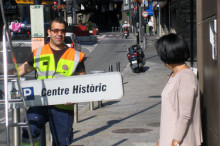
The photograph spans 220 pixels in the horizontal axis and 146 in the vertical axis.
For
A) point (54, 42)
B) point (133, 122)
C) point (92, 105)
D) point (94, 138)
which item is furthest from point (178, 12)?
point (54, 42)

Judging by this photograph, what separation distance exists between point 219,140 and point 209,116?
1.21 feet

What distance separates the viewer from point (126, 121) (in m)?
10.3

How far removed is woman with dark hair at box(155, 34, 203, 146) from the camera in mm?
3758

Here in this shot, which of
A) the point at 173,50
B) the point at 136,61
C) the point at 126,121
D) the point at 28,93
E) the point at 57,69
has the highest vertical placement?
the point at 173,50

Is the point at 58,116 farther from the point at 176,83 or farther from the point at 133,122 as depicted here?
the point at 133,122

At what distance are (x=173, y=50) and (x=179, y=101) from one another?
0.40m

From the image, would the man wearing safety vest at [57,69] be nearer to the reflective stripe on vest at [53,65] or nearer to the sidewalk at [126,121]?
the reflective stripe on vest at [53,65]

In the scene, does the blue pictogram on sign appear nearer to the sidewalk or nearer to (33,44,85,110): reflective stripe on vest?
(33,44,85,110): reflective stripe on vest

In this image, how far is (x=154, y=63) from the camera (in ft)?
81.7

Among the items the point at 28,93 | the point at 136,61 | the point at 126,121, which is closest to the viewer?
the point at 28,93

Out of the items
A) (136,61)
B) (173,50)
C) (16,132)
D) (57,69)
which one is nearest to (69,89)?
(57,69)

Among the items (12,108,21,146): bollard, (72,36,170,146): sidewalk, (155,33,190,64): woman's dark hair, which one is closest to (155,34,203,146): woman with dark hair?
(155,33,190,64): woman's dark hair

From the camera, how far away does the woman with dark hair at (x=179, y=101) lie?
3.76 m

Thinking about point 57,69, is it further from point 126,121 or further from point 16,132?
point 126,121
